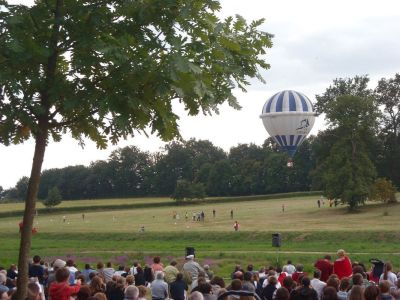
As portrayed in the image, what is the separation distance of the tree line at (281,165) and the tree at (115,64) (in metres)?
41.8

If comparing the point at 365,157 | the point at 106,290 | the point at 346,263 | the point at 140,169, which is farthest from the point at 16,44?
the point at 140,169

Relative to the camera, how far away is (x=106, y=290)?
13055 millimetres

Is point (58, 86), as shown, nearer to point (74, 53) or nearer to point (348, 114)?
point (74, 53)

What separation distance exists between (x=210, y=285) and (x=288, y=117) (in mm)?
48509

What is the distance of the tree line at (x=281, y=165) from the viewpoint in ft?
259

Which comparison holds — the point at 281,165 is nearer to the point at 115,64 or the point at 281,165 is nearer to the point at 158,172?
the point at 158,172

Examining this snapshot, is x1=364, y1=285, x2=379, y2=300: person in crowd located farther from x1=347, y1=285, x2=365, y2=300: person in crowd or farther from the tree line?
the tree line

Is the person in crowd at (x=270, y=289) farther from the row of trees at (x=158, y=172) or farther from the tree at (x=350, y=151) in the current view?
the row of trees at (x=158, y=172)

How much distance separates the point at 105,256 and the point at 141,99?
1395 inches

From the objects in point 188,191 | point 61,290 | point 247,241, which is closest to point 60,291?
point 61,290

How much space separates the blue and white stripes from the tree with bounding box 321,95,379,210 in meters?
18.2

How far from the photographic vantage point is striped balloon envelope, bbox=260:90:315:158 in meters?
58.6

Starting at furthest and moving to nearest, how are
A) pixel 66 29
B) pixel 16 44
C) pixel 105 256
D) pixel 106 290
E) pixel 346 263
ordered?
pixel 105 256
pixel 346 263
pixel 106 290
pixel 66 29
pixel 16 44

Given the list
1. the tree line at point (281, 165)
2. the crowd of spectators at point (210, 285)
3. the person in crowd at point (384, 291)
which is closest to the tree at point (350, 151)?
the tree line at point (281, 165)
